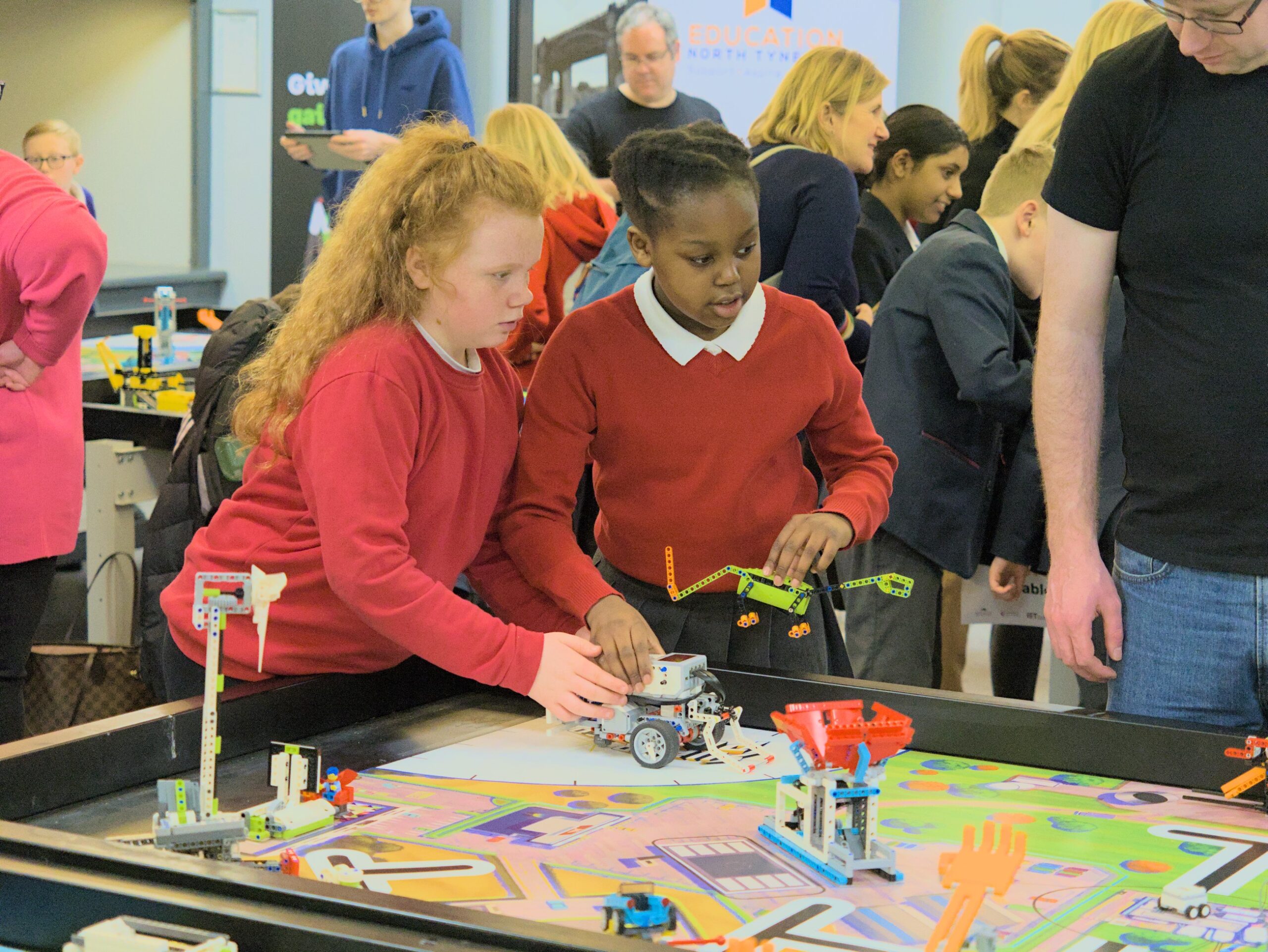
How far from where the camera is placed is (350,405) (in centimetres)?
142

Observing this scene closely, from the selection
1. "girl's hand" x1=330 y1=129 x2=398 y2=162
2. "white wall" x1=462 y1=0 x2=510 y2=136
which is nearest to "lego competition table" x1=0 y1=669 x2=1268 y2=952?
"girl's hand" x1=330 y1=129 x2=398 y2=162

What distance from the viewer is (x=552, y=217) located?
3.29m

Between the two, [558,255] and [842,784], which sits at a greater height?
[558,255]

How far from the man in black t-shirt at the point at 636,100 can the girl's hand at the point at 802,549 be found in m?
2.49

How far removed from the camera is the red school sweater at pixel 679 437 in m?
1.71

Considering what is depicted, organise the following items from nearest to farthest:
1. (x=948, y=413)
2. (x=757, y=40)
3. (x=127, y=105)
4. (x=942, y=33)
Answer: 1. (x=948, y=413)
2. (x=942, y=33)
3. (x=757, y=40)
4. (x=127, y=105)

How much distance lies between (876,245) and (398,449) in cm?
207

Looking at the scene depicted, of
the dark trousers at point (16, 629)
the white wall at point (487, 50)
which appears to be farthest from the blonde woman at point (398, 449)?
the white wall at point (487, 50)

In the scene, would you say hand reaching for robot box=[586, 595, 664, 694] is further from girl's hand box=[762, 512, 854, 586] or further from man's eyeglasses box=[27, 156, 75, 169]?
man's eyeglasses box=[27, 156, 75, 169]

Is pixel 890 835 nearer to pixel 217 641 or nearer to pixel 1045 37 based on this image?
pixel 217 641

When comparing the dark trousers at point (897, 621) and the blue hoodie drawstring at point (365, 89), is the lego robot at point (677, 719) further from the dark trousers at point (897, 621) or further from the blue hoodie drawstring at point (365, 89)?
the blue hoodie drawstring at point (365, 89)

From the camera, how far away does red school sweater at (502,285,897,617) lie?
67.1 inches

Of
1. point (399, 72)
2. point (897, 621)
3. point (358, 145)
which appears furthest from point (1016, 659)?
point (399, 72)

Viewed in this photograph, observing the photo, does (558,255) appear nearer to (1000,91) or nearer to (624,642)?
(1000,91)
